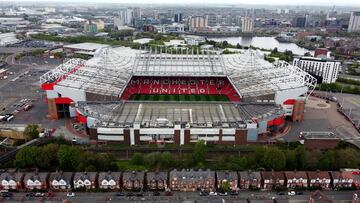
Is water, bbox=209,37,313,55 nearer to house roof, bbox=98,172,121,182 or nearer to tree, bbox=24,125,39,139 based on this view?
tree, bbox=24,125,39,139

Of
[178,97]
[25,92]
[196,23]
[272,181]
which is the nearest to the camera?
[272,181]

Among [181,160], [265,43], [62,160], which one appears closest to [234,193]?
[181,160]

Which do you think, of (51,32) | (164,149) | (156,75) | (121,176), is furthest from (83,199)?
(51,32)

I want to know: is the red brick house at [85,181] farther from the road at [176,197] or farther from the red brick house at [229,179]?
the red brick house at [229,179]

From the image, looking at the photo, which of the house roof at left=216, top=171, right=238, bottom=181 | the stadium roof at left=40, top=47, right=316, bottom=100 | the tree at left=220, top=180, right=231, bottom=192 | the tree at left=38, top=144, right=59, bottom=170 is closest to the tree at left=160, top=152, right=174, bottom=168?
the house roof at left=216, top=171, right=238, bottom=181

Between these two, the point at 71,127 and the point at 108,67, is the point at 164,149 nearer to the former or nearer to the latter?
the point at 71,127

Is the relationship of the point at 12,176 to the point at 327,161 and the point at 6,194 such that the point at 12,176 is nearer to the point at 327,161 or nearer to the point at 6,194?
the point at 6,194
